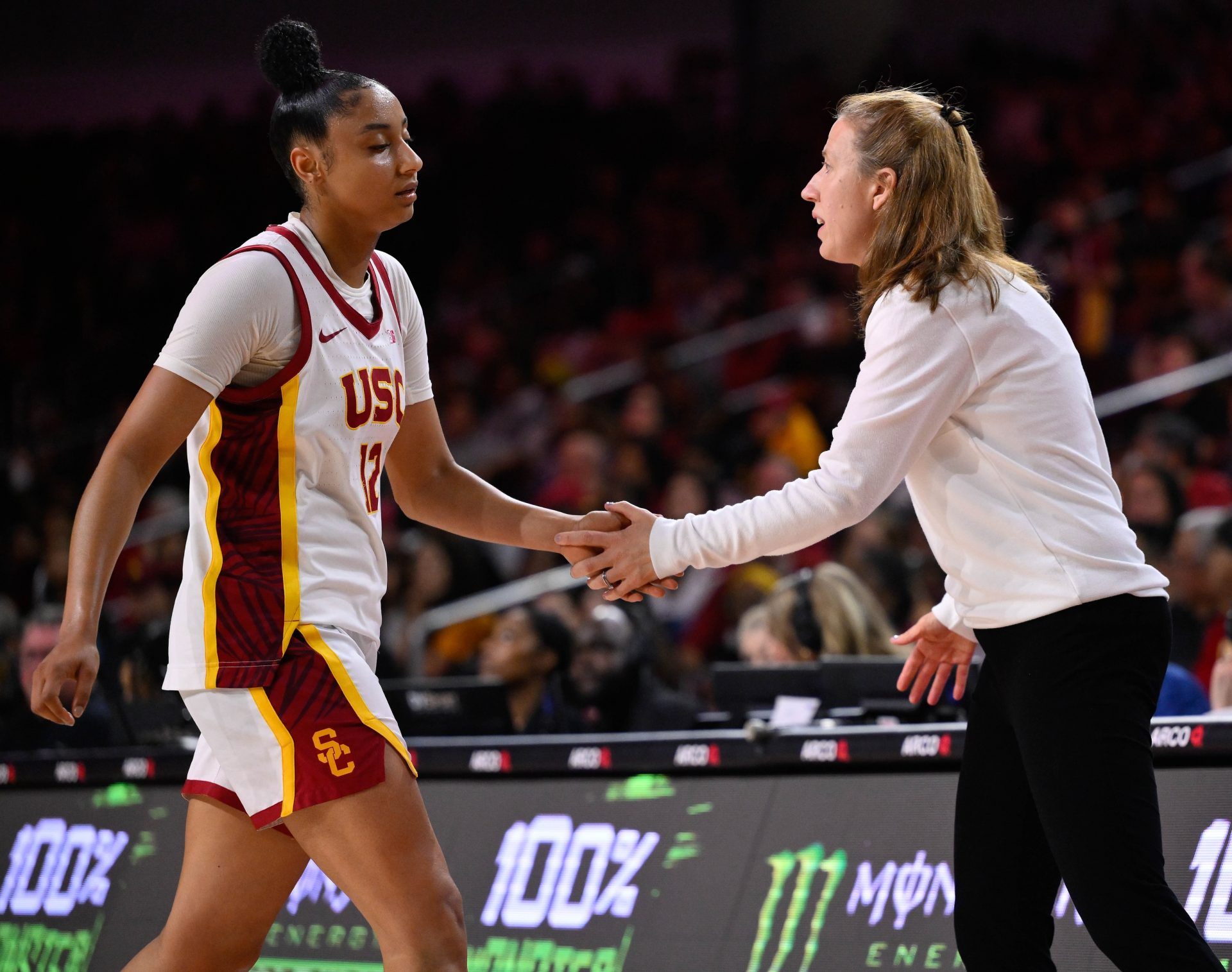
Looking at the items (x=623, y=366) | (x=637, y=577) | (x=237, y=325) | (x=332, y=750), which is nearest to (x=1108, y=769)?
(x=637, y=577)

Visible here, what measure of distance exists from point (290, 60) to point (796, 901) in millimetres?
2075

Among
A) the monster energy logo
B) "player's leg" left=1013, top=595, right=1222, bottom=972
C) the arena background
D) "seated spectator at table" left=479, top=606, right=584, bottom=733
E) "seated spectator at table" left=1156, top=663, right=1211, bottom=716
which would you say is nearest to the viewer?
"player's leg" left=1013, top=595, right=1222, bottom=972

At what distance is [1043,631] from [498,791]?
6.32 ft

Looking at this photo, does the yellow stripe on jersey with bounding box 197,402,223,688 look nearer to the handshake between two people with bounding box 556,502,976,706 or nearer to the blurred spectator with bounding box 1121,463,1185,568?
the handshake between two people with bounding box 556,502,976,706

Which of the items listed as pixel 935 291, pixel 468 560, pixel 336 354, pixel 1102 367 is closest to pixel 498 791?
pixel 336 354

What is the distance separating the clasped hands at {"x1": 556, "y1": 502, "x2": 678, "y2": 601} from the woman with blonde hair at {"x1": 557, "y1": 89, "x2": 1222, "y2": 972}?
162 millimetres

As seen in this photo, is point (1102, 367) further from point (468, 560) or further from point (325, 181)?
point (325, 181)

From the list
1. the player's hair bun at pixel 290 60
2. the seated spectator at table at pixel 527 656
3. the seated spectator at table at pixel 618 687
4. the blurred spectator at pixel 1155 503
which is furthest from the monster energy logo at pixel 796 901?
the blurred spectator at pixel 1155 503

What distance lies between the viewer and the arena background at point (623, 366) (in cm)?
380

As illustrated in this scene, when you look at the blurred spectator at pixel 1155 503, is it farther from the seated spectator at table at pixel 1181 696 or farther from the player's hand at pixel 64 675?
the player's hand at pixel 64 675

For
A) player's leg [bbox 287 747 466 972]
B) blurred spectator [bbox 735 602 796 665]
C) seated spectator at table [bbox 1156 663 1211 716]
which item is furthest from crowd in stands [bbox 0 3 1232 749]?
player's leg [bbox 287 747 466 972]

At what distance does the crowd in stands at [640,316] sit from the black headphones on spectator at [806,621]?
64mm

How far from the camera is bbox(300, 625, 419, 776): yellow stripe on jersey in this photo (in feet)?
8.91

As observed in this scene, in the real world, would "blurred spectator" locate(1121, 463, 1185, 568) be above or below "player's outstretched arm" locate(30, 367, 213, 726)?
below
